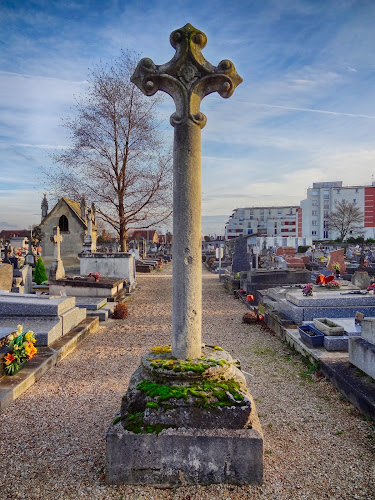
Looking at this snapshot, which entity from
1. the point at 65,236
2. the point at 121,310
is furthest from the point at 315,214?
the point at 121,310

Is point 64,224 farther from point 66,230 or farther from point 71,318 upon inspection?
point 71,318

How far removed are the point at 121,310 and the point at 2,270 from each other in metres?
3.64

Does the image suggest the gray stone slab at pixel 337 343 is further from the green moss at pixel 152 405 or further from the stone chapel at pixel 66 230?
the stone chapel at pixel 66 230

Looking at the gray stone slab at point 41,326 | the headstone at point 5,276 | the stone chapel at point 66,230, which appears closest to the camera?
the gray stone slab at point 41,326

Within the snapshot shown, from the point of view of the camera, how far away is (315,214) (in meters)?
78.6

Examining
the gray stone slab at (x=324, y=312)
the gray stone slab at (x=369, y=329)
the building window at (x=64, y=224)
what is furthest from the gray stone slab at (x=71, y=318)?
the building window at (x=64, y=224)

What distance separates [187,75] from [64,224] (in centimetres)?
2234

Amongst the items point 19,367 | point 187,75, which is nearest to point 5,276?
point 19,367

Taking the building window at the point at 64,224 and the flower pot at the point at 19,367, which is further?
the building window at the point at 64,224

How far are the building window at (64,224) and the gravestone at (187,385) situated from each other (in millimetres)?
21957

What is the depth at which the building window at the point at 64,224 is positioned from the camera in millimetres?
24453

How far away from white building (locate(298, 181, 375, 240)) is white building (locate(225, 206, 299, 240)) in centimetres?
626

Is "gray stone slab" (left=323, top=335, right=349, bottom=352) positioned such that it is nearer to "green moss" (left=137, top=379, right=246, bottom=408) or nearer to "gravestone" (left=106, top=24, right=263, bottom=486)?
"gravestone" (left=106, top=24, right=263, bottom=486)

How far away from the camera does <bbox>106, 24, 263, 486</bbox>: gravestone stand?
309 cm
